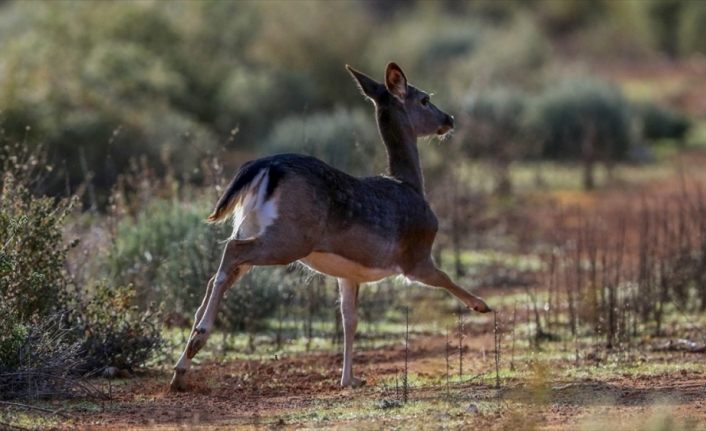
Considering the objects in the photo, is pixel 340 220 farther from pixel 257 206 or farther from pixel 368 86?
pixel 368 86

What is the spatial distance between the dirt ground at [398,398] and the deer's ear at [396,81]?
243 centimetres

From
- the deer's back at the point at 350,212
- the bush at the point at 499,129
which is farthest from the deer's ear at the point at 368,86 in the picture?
the bush at the point at 499,129

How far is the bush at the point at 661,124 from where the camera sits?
37.2m

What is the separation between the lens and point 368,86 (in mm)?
12836

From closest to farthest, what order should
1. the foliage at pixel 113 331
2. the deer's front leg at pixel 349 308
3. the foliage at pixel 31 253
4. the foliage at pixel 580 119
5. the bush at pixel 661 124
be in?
the foliage at pixel 31 253 → the deer's front leg at pixel 349 308 → the foliage at pixel 113 331 → the foliage at pixel 580 119 → the bush at pixel 661 124

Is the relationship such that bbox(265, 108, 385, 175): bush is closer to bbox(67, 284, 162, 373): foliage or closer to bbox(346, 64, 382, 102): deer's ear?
bbox(346, 64, 382, 102): deer's ear

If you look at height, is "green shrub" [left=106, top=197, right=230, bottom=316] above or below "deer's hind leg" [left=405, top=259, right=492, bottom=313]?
above

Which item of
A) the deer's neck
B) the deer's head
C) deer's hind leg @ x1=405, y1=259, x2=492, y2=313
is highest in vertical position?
the deer's head

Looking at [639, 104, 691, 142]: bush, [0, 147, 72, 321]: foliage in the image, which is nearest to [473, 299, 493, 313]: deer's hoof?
[0, 147, 72, 321]: foliage

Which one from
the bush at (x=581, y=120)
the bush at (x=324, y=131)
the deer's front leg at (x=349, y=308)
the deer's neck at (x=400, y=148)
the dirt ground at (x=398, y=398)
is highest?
the bush at (x=581, y=120)

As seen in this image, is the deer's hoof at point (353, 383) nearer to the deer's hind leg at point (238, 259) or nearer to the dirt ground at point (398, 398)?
the dirt ground at point (398, 398)

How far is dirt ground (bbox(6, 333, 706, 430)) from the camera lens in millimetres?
9508

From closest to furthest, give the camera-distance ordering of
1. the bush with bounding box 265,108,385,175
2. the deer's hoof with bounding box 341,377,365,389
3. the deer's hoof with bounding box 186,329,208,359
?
the deer's hoof with bounding box 186,329,208,359 → the deer's hoof with bounding box 341,377,365,389 → the bush with bounding box 265,108,385,175

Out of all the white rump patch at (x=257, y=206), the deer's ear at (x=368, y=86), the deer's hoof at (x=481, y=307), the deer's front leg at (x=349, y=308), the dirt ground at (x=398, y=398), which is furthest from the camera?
the deer's ear at (x=368, y=86)
